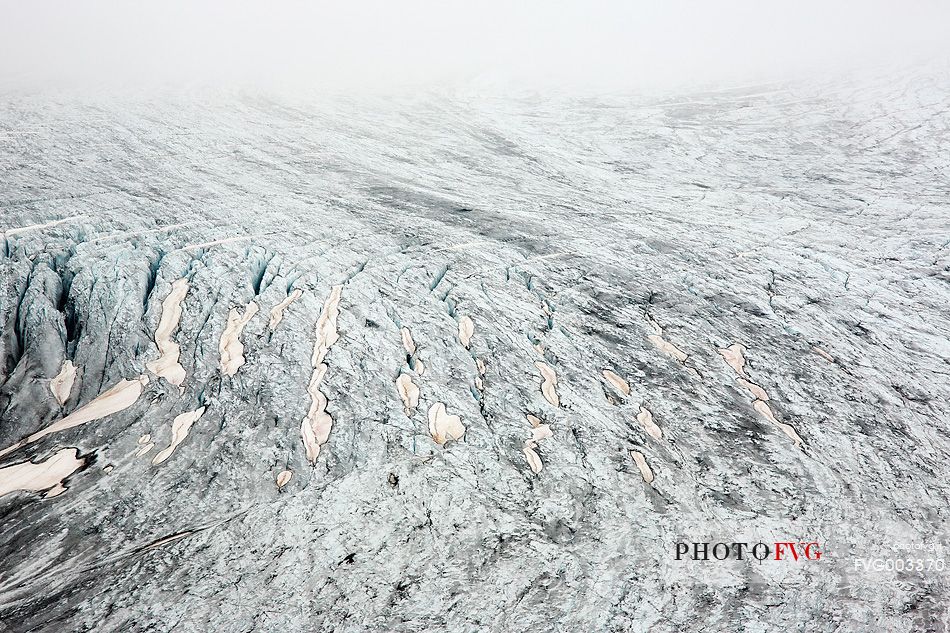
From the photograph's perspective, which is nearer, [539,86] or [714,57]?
[539,86]

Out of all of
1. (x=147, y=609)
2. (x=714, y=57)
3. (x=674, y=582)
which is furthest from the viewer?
(x=714, y=57)

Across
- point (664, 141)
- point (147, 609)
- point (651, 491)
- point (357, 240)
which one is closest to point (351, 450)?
point (147, 609)

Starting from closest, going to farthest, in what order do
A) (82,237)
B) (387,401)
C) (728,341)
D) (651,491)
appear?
(651,491)
(387,401)
(728,341)
(82,237)

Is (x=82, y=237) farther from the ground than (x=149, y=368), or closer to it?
farther from the ground

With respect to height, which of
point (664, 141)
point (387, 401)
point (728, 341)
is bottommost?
point (387, 401)

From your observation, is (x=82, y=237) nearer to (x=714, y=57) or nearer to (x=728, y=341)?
(x=728, y=341)

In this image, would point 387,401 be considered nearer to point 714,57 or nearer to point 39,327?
point 39,327

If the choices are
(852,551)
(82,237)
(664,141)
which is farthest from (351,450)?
(664,141)
